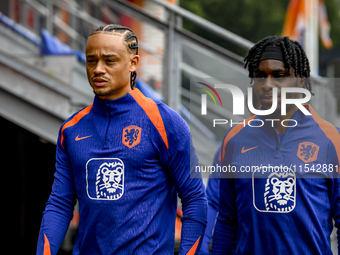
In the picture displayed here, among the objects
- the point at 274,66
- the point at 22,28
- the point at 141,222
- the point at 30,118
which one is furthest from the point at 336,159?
the point at 22,28

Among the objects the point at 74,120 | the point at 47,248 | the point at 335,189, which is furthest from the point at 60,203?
the point at 335,189

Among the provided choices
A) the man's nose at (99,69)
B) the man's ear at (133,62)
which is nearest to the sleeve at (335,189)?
the man's ear at (133,62)

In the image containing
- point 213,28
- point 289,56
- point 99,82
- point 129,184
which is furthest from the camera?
point 213,28

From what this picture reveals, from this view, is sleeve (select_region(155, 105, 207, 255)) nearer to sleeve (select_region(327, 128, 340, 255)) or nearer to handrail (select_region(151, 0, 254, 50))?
sleeve (select_region(327, 128, 340, 255))

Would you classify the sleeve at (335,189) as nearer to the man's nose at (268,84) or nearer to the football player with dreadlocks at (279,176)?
the football player with dreadlocks at (279,176)

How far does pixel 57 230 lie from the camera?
2.73 metres

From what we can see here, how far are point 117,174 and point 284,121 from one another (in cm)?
94

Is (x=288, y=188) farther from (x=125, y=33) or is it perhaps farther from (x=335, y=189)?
(x=125, y=33)

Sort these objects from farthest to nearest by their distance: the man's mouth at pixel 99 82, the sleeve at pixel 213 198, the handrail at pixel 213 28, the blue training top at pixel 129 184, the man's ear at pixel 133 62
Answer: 1. the handrail at pixel 213 28
2. the sleeve at pixel 213 198
3. the man's ear at pixel 133 62
4. the man's mouth at pixel 99 82
5. the blue training top at pixel 129 184

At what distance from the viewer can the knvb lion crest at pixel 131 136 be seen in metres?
2.64

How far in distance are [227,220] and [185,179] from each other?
16.7 inches

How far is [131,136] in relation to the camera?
2662 mm

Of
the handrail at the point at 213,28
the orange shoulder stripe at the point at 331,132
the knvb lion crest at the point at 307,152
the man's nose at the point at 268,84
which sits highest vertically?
the handrail at the point at 213,28

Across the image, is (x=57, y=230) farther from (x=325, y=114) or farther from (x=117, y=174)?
(x=325, y=114)
